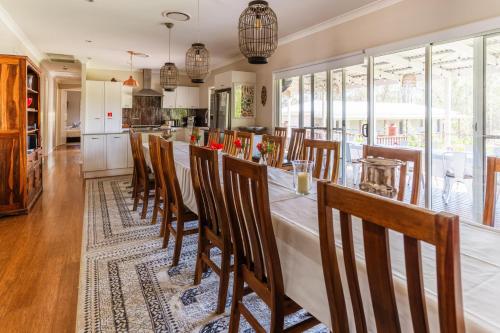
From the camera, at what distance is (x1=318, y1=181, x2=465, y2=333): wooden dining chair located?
57 cm

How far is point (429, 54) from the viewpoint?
3.36m

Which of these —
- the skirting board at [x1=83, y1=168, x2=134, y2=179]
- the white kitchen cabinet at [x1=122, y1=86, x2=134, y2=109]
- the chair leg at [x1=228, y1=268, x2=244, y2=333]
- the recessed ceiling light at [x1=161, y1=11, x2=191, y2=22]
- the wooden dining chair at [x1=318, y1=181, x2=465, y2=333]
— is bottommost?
the chair leg at [x1=228, y1=268, x2=244, y2=333]

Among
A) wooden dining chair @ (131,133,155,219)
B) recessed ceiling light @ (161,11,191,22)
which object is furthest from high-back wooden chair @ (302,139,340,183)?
recessed ceiling light @ (161,11,191,22)

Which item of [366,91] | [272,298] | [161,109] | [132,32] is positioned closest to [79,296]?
[272,298]

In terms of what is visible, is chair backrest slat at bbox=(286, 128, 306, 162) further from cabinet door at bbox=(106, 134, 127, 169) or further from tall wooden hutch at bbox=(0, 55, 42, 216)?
cabinet door at bbox=(106, 134, 127, 169)

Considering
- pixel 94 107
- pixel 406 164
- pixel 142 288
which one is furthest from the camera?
pixel 94 107

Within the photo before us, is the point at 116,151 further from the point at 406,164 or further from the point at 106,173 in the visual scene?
the point at 406,164

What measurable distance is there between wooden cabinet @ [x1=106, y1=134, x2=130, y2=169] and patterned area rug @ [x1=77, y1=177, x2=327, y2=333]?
3308 mm

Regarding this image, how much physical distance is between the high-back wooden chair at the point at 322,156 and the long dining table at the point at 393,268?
918mm

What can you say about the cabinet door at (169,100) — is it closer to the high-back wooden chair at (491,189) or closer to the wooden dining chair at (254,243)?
the wooden dining chair at (254,243)

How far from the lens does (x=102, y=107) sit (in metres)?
6.78

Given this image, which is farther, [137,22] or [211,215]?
[137,22]

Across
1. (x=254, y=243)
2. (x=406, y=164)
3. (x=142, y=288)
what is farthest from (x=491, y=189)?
(x=142, y=288)

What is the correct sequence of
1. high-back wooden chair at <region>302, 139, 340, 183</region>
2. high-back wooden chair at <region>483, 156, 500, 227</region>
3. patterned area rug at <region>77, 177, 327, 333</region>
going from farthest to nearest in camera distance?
1. high-back wooden chair at <region>302, 139, 340, 183</region>
2. patterned area rug at <region>77, 177, 327, 333</region>
3. high-back wooden chair at <region>483, 156, 500, 227</region>
